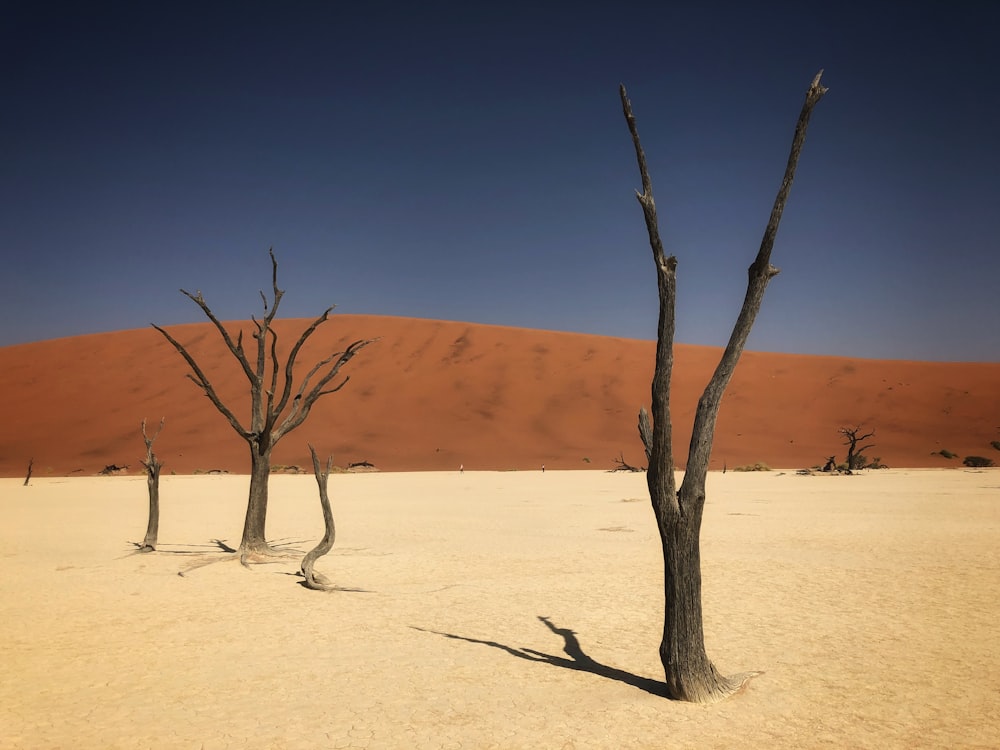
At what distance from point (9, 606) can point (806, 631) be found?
973cm

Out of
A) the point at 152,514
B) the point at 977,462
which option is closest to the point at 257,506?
the point at 152,514

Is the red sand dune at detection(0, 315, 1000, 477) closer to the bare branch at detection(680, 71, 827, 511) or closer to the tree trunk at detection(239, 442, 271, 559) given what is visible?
the tree trunk at detection(239, 442, 271, 559)

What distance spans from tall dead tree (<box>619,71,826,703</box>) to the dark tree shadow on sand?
1.45 feet

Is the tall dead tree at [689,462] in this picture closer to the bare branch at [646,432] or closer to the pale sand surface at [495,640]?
the bare branch at [646,432]

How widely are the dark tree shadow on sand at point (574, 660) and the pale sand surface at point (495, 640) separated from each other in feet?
0.15

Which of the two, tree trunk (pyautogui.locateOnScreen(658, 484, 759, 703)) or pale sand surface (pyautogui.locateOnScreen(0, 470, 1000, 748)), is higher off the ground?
tree trunk (pyautogui.locateOnScreen(658, 484, 759, 703))

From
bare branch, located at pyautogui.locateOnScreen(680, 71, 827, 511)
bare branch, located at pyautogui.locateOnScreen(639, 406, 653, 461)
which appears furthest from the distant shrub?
bare branch, located at pyautogui.locateOnScreen(639, 406, 653, 461)

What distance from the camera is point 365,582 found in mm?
10352

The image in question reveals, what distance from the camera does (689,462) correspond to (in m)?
5.34

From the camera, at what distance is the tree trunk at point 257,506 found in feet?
39.4

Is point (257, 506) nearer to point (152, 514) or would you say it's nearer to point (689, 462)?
point (152, 514)

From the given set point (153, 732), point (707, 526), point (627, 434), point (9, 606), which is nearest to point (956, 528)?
point (707, 526)

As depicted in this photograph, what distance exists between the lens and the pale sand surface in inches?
199

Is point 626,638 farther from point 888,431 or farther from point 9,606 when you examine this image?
point 888,431
